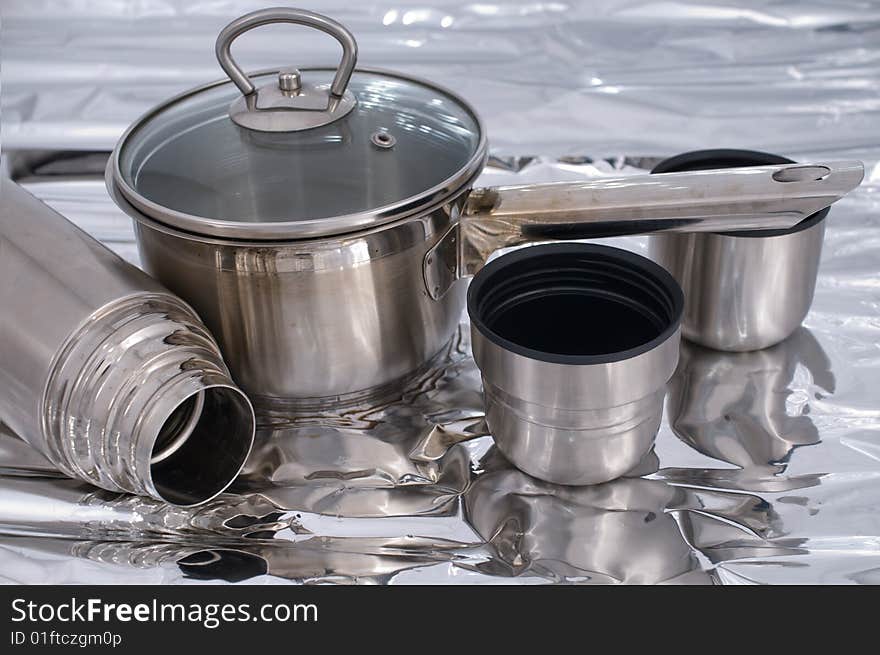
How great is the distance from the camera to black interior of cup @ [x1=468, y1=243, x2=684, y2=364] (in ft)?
2.14

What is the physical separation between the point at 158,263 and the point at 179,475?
5.1 inches

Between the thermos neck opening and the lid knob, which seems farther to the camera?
the lid knob

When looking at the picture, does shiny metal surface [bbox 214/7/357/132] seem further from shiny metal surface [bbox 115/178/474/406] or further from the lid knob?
shiny metal surface [bbox 115/178/474/406]

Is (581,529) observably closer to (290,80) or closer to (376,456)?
(376,456)

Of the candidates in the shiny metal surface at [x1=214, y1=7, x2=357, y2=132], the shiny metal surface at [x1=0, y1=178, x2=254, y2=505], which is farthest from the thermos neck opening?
the shiny metal surface at [x1=214, y1=7, x2=357, y2=132]

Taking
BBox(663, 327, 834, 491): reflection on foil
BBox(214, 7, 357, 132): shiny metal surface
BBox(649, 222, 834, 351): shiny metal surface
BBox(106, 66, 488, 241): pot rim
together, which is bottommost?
BBox(663, 327, 834, 491): reflection on foil

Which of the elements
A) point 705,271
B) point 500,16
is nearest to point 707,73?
point 500,16

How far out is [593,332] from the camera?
2.27ft

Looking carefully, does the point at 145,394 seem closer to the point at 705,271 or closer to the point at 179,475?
the point at 179,475

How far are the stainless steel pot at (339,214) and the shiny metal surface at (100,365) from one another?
0.04 meters

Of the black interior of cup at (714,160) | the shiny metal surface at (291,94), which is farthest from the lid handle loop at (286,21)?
the black interior of cup at (714,160)

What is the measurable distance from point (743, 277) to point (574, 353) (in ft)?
0.39

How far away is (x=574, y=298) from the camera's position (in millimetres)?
680

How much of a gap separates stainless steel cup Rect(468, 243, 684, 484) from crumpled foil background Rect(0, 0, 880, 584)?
33mm
